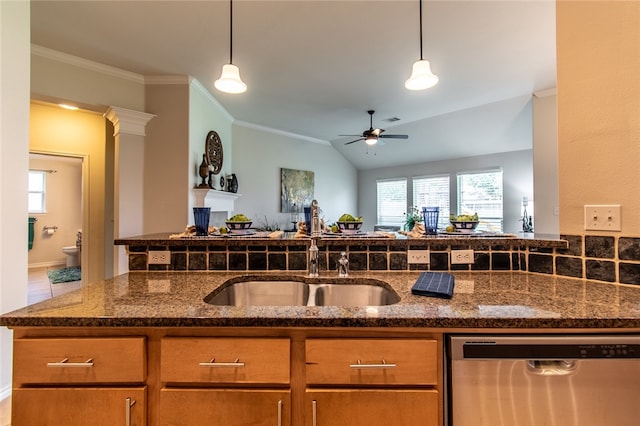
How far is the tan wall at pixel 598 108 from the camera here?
3.84 ft

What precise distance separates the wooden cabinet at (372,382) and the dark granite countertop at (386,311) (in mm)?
77

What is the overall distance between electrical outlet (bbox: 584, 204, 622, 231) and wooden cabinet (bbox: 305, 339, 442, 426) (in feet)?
3.08

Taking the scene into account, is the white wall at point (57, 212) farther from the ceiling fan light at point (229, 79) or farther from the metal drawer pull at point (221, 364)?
the metal drawer pull at point (221, 364)

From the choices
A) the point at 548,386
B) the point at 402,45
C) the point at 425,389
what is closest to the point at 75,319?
the point at 425,389

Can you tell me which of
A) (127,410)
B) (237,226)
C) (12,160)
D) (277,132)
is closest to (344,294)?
(237,226)

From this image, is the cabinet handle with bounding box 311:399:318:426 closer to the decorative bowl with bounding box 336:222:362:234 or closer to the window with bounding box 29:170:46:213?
the decorative bowl with bounding box 336:222:362:234

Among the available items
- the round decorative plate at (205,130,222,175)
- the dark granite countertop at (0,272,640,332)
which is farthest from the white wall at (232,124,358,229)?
the dark granite countertop at (0,272,640,332)

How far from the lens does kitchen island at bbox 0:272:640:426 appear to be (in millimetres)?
890

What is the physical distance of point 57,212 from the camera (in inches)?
257

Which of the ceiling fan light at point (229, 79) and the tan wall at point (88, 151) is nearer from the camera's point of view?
the ceiling fan light at point (229, 79)

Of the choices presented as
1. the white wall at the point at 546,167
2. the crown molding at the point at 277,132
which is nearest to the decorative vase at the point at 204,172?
the crown molding at the point at 277,132

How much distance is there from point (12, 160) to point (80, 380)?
5.92 feet

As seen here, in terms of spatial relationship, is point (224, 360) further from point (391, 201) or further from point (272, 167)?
point (391, 201)

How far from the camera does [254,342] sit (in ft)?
2.99
